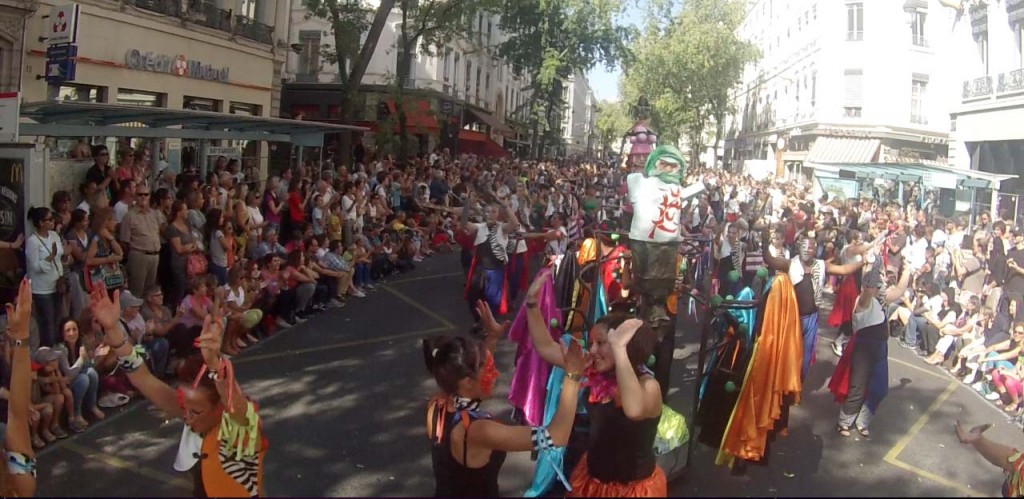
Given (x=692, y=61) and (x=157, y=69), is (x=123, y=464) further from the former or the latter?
(x=692, y=61)

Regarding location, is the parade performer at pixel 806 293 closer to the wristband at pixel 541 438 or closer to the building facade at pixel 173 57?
the wristband at pixel 541 438

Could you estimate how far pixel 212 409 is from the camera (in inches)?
140

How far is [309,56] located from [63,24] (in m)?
22.8

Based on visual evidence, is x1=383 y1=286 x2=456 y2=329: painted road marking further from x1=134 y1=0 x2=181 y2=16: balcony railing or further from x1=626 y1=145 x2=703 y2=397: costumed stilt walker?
x1=134 y1=0 x2=181 y2=16: balcony railing

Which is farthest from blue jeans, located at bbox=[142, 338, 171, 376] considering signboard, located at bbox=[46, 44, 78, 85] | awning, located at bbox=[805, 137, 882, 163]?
awning, located at bbox=[805, 137, 882, 163]

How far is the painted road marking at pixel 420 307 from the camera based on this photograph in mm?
11531

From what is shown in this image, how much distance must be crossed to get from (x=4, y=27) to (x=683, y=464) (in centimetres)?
1364

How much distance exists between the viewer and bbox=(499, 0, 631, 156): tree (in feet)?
140

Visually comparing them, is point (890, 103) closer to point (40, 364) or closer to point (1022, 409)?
point (1022, 409)

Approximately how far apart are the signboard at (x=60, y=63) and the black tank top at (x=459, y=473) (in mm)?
12655

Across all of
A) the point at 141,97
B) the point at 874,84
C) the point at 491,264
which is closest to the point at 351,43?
the point at 141,97

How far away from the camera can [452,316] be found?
12.0 meters

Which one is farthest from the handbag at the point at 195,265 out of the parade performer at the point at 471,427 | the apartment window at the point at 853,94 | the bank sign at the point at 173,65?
the apartment window at the point at 853,94

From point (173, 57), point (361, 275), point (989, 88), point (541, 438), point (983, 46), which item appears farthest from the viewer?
point (983, 46)
